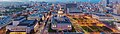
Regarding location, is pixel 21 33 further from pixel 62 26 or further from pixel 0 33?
pixel 62 26

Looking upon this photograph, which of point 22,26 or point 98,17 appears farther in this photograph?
point 98,17

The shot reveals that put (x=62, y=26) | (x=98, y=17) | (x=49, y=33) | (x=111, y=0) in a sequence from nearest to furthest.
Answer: (x=49, y=33)
(x=62, y=26)
(x=98, y=17)
(x=111, y=0)

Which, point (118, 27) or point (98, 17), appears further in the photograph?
point (98, 17)

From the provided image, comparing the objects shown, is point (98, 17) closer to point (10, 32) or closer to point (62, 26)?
point (62, 26)

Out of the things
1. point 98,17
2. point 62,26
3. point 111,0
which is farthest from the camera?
point 111,0

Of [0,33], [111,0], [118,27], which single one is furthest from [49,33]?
[111,0]

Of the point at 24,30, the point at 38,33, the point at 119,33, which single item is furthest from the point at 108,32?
the point at 24,30

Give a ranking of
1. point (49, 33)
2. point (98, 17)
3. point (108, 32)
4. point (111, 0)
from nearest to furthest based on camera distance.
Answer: point (49, 33) → point (108, 32) → point (98, 17) → point (111, 0)

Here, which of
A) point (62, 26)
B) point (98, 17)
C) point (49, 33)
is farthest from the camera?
point (98, 17)
